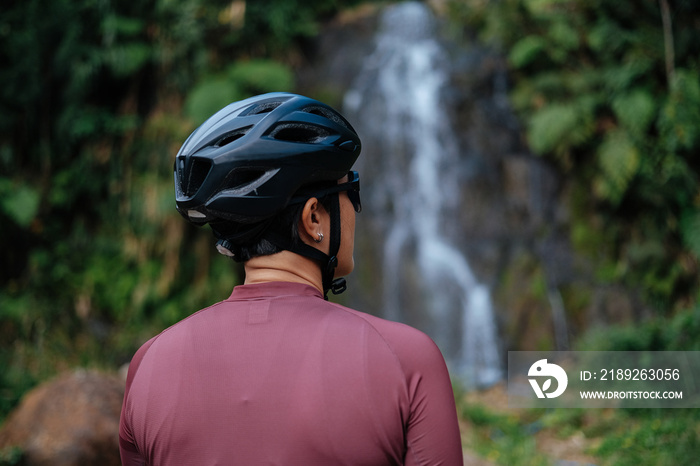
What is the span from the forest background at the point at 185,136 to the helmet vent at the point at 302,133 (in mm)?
5494

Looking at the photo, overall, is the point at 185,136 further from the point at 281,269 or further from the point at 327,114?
the point at 281,269

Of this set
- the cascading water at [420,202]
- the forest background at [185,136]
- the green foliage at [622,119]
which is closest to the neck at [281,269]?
the forest background at [185,136]

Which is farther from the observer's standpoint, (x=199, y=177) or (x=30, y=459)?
(x=30, y=459)

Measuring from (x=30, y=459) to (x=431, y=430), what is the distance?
386 cm

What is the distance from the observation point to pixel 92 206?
405 inches

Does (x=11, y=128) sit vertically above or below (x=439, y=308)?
above

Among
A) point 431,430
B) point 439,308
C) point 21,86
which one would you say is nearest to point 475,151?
point 439,308

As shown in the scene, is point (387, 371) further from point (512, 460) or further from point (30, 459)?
point (512, 460)

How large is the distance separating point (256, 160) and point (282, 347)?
0.46 metres

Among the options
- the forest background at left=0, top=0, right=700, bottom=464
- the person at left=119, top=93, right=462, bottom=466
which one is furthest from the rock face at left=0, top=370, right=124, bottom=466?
the person at left=119, top=93, right=462, bottom=466

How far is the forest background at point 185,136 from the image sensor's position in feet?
25.6

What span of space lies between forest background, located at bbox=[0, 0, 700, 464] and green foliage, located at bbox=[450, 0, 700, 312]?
2 cm

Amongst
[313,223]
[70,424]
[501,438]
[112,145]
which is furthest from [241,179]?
[112,145]

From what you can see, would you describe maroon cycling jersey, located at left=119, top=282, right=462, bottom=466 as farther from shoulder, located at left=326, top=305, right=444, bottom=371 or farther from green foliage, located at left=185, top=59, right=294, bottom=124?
green foliage, located at left=185, top=59, right=294, bottom=124
